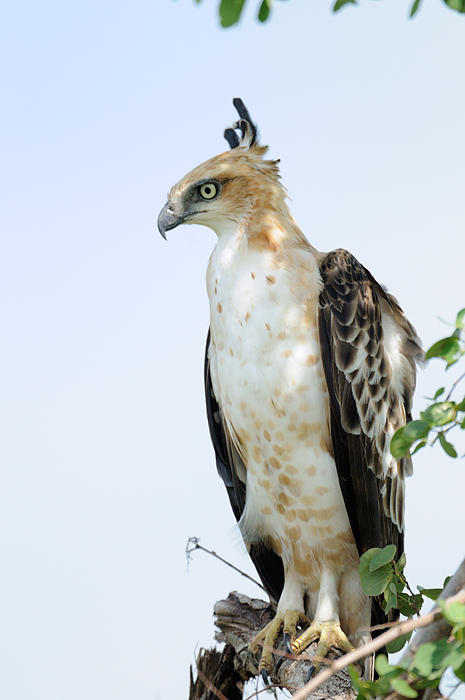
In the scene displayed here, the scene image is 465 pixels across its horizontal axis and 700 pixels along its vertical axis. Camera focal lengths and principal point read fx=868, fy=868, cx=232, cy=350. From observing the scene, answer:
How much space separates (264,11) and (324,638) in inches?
126

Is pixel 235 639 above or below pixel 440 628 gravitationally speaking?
above

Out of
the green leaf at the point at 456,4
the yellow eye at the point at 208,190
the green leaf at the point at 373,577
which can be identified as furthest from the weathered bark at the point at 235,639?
the green leaf at the point at 456,4

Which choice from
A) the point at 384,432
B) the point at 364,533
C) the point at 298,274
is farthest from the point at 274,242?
the point at 364,533

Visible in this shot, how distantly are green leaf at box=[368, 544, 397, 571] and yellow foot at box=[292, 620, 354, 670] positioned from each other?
1.29 metres

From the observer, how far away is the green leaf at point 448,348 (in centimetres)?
245

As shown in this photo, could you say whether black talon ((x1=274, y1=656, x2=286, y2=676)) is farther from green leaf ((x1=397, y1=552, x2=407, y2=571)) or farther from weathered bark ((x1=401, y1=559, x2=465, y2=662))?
weathered bark ((x1=401, y1=559, x2=465, y2=662))

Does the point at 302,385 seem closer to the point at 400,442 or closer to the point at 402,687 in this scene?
the point at 400,442

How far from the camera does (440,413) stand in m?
2.51

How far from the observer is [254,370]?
14.8 ft

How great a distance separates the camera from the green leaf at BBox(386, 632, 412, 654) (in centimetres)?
329

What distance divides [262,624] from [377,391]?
62.6 inches

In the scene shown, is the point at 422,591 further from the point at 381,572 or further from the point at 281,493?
the point at 281,493

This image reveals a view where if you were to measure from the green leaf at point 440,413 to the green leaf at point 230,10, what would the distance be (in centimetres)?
128

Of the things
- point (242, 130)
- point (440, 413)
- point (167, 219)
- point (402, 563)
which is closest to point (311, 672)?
point (402, 563)
